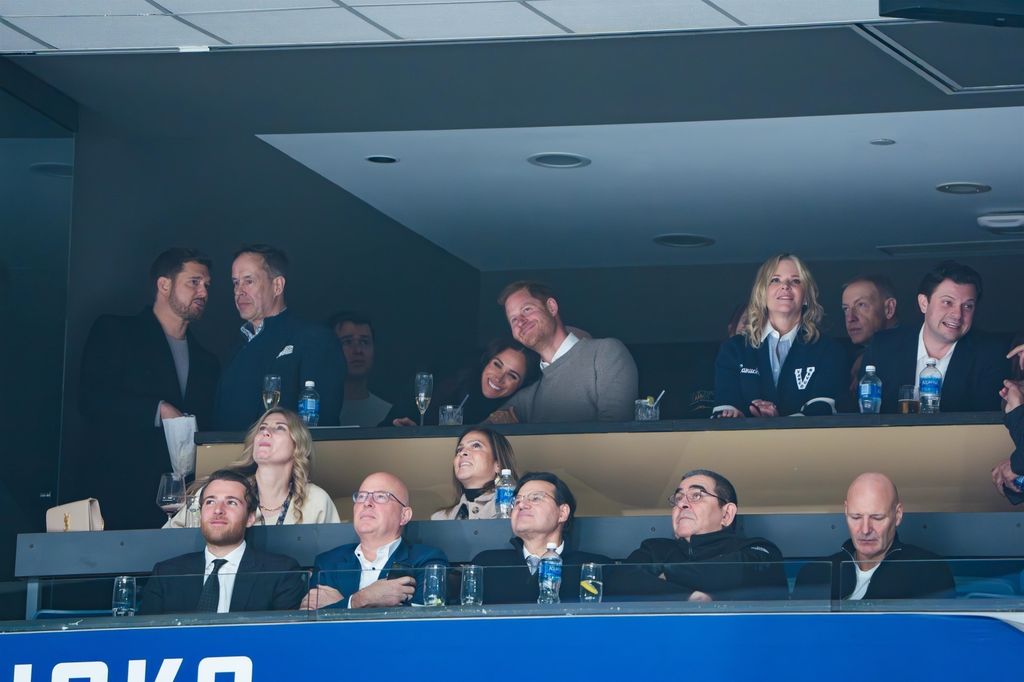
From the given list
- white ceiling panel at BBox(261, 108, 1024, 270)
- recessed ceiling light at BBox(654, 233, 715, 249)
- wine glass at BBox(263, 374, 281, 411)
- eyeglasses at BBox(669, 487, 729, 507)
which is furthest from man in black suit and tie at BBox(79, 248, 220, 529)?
recessed ceiling light at BBox(654, 233, 715, 249)

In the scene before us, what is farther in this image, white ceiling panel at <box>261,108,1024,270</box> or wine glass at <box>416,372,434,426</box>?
white ceiling panel at <box>261,108,1024,270</box>

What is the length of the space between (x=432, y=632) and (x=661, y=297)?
7154mm

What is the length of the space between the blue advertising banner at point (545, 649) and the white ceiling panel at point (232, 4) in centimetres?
273

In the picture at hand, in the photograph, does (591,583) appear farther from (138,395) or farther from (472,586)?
(138,395)

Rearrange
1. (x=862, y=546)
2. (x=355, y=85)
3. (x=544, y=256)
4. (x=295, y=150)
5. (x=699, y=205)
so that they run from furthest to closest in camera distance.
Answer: (x=544, y=256), (x=699, y=205), (x=295, y=150), (x=355, y=85), (x=862, y=546)

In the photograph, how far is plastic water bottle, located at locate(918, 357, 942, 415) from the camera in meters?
6.20

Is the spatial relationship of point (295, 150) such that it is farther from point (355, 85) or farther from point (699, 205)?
point (699, 205)

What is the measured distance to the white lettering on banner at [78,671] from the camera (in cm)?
493

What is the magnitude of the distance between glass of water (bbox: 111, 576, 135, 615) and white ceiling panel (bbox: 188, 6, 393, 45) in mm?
Result: 2693

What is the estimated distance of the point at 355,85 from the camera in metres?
7.58

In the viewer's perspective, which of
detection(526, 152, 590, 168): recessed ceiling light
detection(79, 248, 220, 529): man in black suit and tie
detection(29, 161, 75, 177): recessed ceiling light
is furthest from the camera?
detection(526, 152, 590, 168): recessed ceiling light

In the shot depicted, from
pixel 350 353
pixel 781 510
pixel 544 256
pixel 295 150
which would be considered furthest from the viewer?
pixel 544 256

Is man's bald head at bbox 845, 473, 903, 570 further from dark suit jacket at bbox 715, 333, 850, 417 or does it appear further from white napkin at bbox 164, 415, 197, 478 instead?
white napkin at bbox 164, 415, 197, 478

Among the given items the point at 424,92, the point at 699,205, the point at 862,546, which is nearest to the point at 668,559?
the point at 862,546
